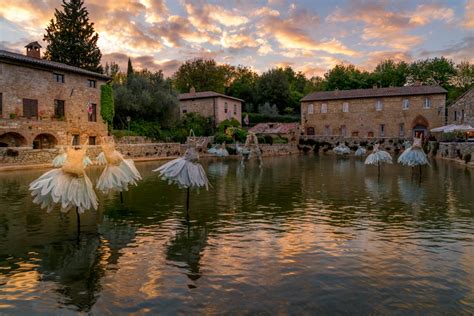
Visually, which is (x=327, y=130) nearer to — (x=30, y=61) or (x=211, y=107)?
(x=211, y=107)

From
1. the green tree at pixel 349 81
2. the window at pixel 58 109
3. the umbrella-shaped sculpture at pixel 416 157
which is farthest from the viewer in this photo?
the green tree at pixel 349 81

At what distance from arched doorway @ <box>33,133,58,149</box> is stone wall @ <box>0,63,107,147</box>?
0.10 metres

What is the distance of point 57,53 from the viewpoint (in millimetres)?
57344

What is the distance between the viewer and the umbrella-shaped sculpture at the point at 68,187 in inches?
406

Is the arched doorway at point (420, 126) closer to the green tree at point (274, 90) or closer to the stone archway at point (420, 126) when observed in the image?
the stone archway at point (420, 126)

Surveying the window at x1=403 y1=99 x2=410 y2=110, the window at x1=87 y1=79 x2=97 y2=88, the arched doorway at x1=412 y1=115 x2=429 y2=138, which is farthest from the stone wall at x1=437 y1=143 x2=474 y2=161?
the window at x1=87 y1=79 x2=97 y2=88

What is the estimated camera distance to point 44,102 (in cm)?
3881

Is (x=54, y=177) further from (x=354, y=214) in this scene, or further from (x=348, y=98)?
(x=348, y=98)

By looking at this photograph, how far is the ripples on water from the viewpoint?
22.8 feet

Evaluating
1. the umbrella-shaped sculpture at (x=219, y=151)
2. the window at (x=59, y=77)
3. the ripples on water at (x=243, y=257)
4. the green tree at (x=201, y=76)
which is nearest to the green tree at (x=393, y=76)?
the green tree at (x=201, y=76)

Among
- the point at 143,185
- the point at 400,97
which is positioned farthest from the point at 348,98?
the point at 143,185

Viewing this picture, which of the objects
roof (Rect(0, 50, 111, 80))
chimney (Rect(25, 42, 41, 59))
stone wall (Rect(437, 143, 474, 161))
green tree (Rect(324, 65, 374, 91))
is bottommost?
stone wall (Rect(437, 143, 474, 161))

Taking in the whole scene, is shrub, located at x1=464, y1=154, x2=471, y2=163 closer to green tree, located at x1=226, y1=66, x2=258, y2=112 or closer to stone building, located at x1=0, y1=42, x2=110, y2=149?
stone building, located at x1=0, y1=42, x2=110, y2=149

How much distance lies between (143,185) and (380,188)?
13.1 meters
